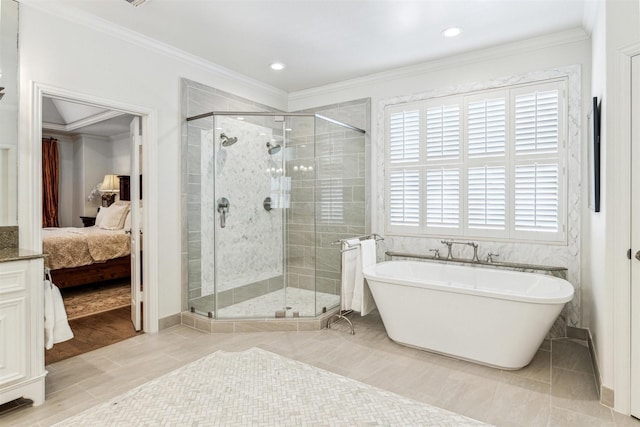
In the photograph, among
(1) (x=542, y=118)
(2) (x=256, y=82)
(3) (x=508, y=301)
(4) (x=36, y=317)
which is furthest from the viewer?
(2) (x=256, y=82)

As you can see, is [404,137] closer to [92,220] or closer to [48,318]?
[48,318]

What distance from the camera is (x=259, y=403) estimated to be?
2213 mm

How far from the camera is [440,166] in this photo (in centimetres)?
379

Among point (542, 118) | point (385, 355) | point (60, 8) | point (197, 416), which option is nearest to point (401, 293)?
point (385, 355)

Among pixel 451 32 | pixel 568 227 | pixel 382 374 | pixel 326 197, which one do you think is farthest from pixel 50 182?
pixel 568 227

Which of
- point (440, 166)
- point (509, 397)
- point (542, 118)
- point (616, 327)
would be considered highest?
point (542, 118)

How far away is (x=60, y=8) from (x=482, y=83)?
366 centimetres

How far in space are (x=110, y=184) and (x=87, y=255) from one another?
2.39m

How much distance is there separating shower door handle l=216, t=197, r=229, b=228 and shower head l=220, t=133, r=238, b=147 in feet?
1.87

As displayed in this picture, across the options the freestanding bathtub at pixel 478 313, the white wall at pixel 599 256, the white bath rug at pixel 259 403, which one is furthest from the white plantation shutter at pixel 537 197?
the white bath rug at pixel 259 403

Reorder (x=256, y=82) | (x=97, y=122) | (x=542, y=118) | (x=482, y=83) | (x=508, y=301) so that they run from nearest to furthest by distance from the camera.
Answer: (x=508, y=301) → (x=542, y=118) → (x=482, y=83) → (x=256, y=82) → (x=97, y=122)

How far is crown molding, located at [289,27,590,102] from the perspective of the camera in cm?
317

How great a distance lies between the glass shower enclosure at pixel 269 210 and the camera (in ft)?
12.2

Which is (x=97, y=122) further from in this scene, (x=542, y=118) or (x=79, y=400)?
(x=542, y=118)
